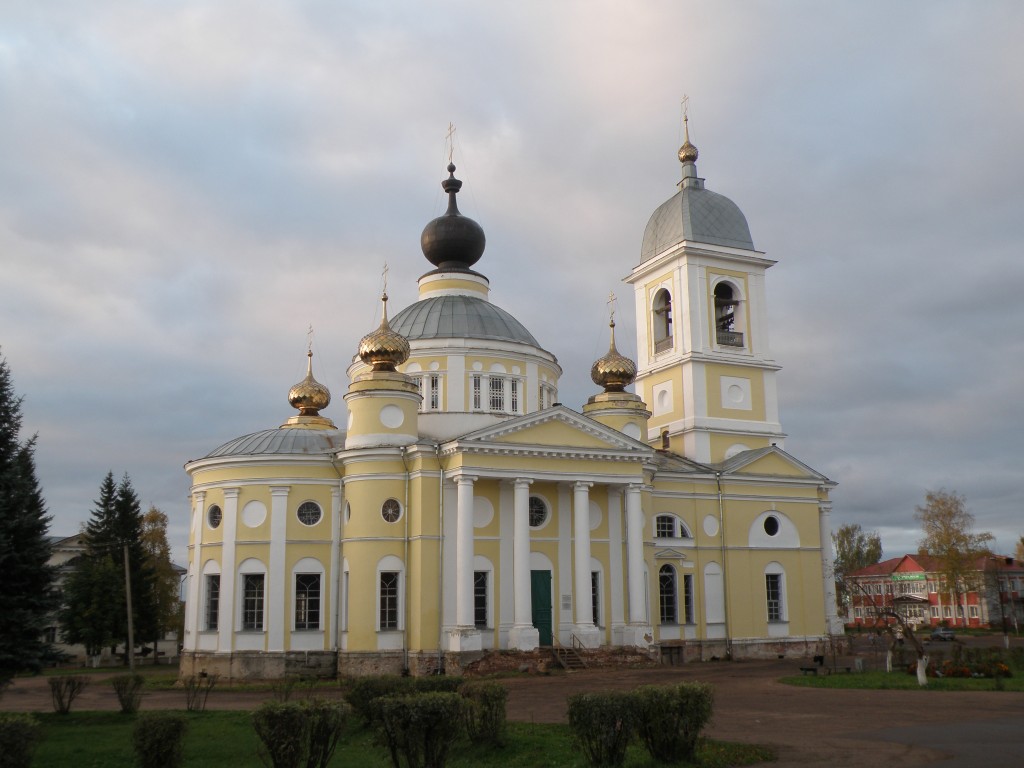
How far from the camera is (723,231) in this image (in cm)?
3834

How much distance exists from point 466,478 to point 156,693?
33.2ft

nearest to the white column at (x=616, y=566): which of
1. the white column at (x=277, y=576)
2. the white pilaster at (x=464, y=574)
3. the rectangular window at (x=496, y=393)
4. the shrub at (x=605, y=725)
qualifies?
the white pilaster at (x=464, y=574)

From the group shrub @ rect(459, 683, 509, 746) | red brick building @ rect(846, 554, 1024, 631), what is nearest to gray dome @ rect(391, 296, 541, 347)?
shrub @ rect(459, 683, 509, 746)

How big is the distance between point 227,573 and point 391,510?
5.55m

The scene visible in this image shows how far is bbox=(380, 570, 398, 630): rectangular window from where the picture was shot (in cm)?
2783

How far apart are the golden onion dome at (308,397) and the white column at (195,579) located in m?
6.31

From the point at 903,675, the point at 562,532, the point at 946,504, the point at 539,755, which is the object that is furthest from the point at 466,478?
the point at 946,504

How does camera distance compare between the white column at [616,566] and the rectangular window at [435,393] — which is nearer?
the white column at [616,566]

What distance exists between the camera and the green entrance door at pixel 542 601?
28766 mm

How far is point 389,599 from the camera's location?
91.8ft

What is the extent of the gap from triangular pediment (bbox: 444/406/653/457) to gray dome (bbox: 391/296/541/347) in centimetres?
574

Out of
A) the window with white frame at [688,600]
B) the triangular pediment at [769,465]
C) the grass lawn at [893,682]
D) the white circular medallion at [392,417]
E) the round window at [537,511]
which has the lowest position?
the grass lawn at [893,682]

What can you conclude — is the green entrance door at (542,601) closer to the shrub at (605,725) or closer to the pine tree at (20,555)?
the pine tree at (20,555)

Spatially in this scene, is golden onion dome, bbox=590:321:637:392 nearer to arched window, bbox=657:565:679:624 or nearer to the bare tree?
arched window, bbox=657:565:679:624
